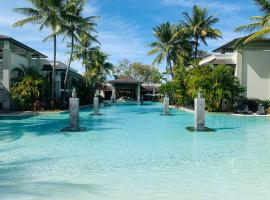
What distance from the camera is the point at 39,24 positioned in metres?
27.8

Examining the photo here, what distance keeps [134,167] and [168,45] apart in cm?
3540

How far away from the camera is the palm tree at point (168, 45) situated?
140ft

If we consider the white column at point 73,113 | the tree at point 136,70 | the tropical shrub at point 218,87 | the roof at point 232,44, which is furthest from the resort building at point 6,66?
the tree at point 136,70

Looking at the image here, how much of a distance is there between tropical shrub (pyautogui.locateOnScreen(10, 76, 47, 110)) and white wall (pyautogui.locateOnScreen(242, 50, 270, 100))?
15472 millimetres

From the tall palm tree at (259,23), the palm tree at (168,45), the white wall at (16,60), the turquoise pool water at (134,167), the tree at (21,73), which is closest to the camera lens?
the turquoise pool water at (134,167)

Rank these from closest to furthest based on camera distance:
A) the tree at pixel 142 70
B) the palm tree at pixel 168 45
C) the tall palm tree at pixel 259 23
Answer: the tall palm tree at pixel 259 23, the palm tree at pixel 168 45, the tree at pixel 142 70

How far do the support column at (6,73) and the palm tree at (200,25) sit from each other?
19708mm

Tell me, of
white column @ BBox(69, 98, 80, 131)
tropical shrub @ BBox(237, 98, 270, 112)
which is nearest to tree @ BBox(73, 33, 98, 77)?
tropical shrub @ BBox(237, 98, 270, 112)

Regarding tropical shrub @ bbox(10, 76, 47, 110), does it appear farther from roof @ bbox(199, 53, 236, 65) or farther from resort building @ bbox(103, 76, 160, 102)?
resort building @ bbox(103, 76, 160, 102)

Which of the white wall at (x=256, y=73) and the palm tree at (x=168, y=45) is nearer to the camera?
the white wall at (x=256, y=73)

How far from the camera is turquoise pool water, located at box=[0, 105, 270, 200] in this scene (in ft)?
21.7

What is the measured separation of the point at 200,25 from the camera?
39.2 metres

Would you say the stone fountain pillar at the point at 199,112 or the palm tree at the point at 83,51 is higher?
the palm tree at the point at 83,51

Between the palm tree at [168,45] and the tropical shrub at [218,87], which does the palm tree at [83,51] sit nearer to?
the palm tree at [168,45]
